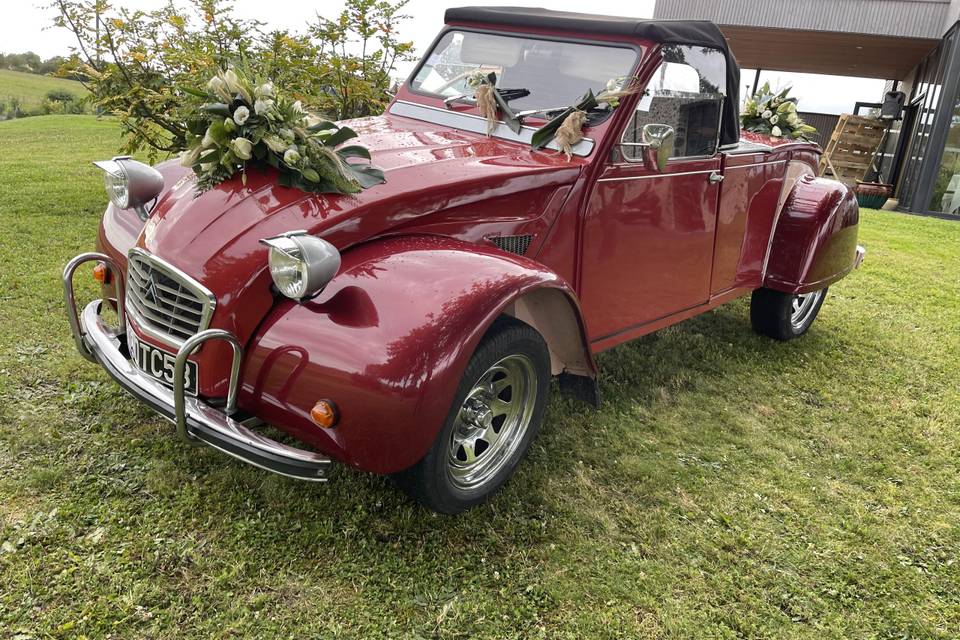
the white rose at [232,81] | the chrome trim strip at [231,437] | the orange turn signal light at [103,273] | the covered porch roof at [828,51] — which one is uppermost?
Result: the covered porch roof at [828,51]

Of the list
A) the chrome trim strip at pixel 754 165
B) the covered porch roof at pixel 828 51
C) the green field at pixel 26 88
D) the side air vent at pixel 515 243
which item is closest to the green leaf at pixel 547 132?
the side air vent at pixel 515 243

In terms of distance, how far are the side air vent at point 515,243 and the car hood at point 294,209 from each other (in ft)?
0.64

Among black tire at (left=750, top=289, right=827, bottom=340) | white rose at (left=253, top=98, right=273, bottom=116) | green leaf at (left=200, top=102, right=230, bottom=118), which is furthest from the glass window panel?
green leaf at (left=200, top=102, right=230, bottom=118)

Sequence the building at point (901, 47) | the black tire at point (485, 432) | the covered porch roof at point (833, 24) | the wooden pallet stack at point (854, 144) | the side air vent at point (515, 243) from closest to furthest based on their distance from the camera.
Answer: the black tire at point (485, 432)
the side air vent at point (515, 243)
the building at point (901, 47)
the covered porch roof at point (833, 24)
the wooden pallet stack at point (854, 144)

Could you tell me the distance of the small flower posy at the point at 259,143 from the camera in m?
2.41

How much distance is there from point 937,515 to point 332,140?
3.00 m

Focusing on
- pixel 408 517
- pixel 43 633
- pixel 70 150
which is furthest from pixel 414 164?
pixel 70 150

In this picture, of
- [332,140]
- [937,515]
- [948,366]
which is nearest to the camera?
[332,140]

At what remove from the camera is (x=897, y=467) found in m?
3.39

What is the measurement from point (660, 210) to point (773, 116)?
8.03 ft

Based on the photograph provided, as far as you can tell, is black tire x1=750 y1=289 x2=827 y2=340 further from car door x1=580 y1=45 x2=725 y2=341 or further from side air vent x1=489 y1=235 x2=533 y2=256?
side air vent x1=489 y1=235 x2=533 y2=256

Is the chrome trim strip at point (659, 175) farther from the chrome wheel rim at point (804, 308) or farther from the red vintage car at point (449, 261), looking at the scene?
the chrome wheel rim at point (804, 308)

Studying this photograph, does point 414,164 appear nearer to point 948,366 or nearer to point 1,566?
point 1,566

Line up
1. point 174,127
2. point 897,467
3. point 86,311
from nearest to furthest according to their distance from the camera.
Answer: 1. point 86,311
2. point 897,467
3. point 174,127
